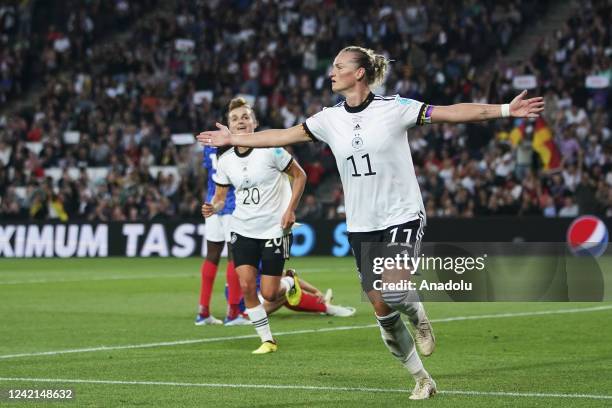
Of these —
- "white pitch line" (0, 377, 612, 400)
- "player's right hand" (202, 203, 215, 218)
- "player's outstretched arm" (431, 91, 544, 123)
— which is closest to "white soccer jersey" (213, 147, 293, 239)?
"player's right hand" (202, 203, 215, 218)

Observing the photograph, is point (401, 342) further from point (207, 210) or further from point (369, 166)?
point (207, 210)

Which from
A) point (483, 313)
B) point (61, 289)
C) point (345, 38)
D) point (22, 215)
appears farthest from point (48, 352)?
point (345, 38)

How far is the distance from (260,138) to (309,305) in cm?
634

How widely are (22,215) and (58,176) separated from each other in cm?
203

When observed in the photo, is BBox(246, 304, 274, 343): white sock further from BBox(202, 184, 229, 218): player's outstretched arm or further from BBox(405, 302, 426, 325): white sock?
BBox(405, 302, 426, 325): white sock

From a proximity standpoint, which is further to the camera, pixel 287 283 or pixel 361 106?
pixel 287 283

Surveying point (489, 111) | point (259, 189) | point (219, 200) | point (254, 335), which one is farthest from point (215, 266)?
point (489, 111)

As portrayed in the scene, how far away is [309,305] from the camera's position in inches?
602

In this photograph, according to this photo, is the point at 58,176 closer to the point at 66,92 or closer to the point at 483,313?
the point at 66,92

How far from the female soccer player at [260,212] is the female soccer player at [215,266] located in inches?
57.0

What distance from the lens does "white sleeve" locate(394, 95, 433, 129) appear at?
8773mm

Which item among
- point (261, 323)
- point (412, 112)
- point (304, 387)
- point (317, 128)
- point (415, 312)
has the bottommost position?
point (304, 387)

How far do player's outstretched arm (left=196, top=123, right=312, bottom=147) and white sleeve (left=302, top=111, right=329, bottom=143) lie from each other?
39mm

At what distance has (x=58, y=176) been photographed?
34.2 meters
